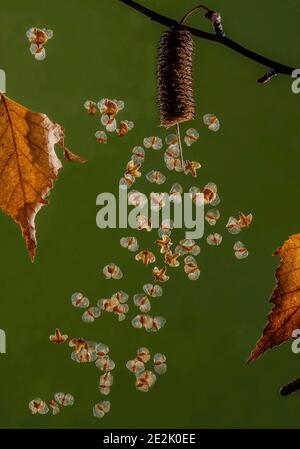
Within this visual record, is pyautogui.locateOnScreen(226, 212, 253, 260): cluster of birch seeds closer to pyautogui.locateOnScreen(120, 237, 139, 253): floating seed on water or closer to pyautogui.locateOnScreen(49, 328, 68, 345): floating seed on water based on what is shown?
pyautogui.locateOnScreen(120, 237, 139, 253): floating seed on water

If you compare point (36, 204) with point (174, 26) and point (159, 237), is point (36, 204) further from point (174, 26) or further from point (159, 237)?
point (159, 237)

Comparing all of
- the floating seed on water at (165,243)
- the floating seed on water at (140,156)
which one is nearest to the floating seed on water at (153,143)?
the floating seed on water at (140,156)

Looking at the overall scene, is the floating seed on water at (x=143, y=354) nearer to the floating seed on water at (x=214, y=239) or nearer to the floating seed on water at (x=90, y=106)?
the floating seed on water at (x=214, y=239)

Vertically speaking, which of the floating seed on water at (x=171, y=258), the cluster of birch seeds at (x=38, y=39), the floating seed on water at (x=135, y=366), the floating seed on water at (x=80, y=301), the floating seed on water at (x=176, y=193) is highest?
the cluster of birch seeds at (x=38, y=39)

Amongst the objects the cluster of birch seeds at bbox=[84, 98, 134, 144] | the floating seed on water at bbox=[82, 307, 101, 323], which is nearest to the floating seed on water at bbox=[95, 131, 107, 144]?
the cluster of birch seeds at bbox=[84, 98, 134, 144]

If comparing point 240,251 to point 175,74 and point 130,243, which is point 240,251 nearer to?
point 130,243

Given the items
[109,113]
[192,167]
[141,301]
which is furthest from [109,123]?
[141,301]
